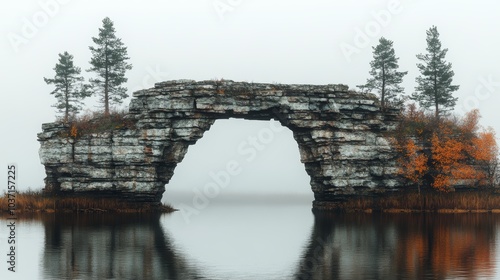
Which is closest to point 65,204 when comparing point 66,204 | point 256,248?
point 66,204

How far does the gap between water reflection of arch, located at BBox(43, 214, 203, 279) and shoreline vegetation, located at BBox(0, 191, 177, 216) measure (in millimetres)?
9821

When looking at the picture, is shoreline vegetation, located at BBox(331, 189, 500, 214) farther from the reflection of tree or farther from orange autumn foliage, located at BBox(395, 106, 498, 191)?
the reflection of tree

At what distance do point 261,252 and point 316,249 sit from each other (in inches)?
138

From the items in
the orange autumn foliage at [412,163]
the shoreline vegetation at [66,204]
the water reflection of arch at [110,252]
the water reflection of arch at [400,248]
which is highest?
the orange autumn foliage at [412,163]

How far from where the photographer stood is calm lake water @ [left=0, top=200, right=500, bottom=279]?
110ft

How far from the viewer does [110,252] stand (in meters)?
40.3

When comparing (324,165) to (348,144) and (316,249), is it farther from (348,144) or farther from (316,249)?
(316,249)

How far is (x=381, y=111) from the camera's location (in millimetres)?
74875

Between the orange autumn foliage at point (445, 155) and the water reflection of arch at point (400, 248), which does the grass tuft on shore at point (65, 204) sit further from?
the orange autumn foliage at point (445, 155)

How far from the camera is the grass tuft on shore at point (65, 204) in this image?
69.0 meters

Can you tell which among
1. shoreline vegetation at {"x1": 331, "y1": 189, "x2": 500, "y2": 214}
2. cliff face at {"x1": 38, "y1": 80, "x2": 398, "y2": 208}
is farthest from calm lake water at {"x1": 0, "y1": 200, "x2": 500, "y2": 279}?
shoreline vegetation at {"x1": 331, "y1": 189, "x2": 500, "y2": 214}

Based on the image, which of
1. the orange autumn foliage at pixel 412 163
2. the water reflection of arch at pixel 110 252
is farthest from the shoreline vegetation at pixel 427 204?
the water reflection of arch at pixel 110 252

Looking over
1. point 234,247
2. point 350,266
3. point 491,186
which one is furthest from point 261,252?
point 491,186

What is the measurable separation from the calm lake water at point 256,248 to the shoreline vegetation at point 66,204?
533cm
